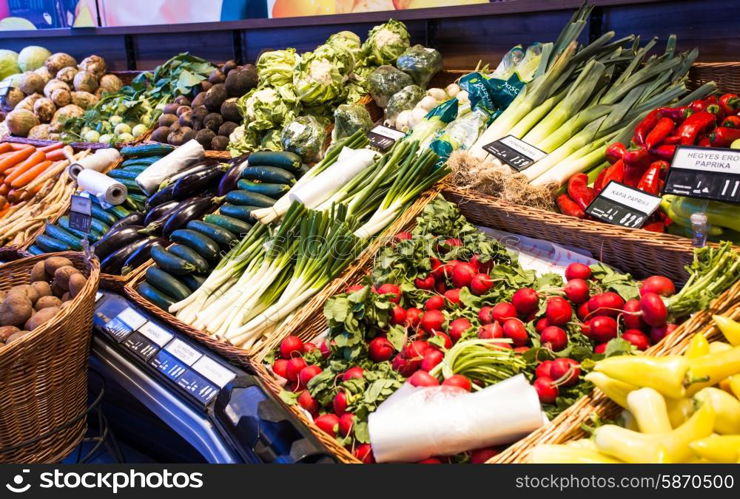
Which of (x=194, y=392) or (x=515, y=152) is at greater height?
(x=515, y=152)

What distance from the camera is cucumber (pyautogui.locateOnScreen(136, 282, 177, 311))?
2.46 m

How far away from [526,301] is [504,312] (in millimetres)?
80

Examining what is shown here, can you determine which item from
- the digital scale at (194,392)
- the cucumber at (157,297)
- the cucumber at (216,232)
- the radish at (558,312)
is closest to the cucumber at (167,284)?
the cucumber at (157,297)

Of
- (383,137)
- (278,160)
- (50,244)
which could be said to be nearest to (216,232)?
(278,160)

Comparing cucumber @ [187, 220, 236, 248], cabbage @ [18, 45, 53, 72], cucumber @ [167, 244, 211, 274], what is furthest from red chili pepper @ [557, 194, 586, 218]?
cabbage @ [18, 45, 53, 72]

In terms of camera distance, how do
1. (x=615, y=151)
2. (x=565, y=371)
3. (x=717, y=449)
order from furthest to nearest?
(x=615, y=151) < (x=565, y=371) < (x=717, y=449)

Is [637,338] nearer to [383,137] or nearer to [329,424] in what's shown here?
[329,424]

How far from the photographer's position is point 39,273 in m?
2.38

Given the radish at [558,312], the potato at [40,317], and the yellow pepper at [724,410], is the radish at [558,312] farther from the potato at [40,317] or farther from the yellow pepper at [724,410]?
the potato at [40,317]

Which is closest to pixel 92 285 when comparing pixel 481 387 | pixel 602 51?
pixel 481 387

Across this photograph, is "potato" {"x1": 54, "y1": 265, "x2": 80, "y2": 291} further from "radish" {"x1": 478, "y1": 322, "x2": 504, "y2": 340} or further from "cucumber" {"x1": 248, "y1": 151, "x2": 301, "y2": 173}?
"radish" {"x1": 478, "y1": 322, "x2": 504, "y2": 340}

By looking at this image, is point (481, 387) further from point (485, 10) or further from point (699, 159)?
point (485, 10)

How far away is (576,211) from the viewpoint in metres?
2.29

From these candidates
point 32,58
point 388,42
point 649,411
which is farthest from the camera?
point 32,58
